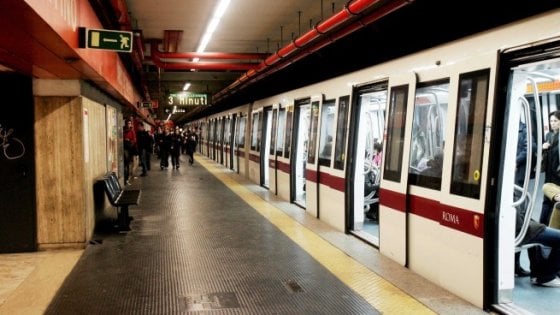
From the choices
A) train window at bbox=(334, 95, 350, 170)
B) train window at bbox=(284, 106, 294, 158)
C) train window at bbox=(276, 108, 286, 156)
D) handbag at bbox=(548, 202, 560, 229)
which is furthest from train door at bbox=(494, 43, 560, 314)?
train window at bbox=(276, 108, 286, 156)

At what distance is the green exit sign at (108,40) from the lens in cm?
459

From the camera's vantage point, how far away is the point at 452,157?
172 inches

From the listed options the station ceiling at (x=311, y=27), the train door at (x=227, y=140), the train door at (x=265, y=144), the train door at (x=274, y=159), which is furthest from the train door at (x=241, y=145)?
the train door at (x=274, y=159)

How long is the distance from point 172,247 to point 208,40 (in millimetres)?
6291

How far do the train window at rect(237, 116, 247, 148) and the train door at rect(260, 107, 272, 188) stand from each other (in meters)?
2.75

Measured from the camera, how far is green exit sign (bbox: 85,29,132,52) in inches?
181

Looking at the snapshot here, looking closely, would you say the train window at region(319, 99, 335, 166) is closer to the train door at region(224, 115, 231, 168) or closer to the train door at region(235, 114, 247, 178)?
→ the train door at region(235, 114, 247, 178)

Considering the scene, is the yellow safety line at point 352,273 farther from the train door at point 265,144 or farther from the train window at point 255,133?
the train window at point 255,133

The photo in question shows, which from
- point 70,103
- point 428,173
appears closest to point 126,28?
point 70,103

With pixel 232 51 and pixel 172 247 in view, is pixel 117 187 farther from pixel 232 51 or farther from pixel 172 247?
pixel 232 51

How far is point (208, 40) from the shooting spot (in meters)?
11.3

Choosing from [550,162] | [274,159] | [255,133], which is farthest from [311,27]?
[550,162]

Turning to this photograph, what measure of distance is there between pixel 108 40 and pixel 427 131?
3.12 metres

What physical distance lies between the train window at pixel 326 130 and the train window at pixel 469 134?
337 centimetres
